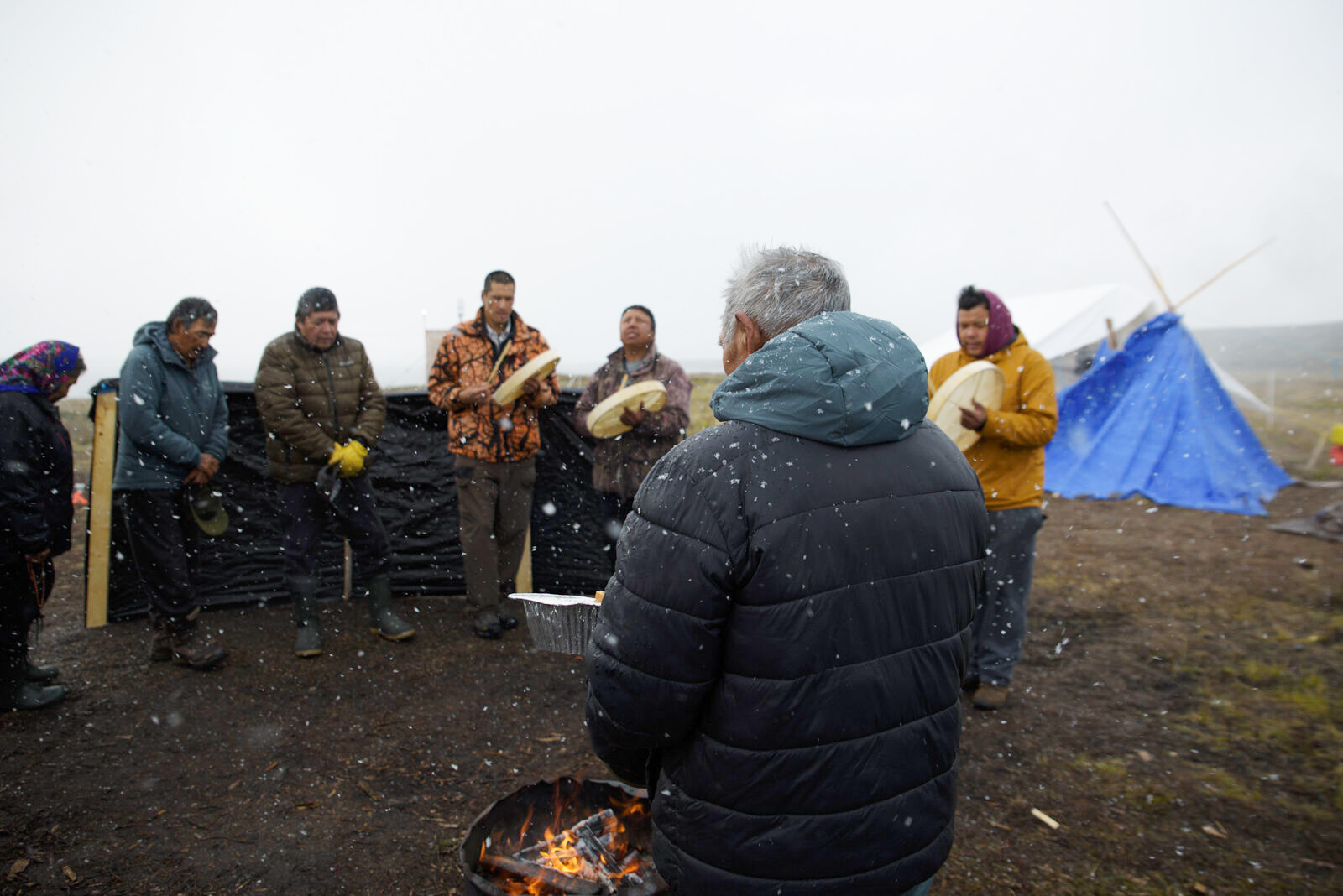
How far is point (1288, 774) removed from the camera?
3219 mm

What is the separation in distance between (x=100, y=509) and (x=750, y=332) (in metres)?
4.98

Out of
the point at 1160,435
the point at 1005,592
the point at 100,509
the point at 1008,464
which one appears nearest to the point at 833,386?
the point at 1008,464

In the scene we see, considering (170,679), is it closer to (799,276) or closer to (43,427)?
(43,427)

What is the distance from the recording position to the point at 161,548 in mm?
4066

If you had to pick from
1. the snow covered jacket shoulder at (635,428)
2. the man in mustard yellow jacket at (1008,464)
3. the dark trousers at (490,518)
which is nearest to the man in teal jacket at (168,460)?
the dark trousers at (490,518)

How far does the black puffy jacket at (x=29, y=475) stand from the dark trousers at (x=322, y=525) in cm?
108

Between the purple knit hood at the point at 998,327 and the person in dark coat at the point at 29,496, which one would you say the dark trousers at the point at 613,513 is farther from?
the person in dark coat at the point at 29,496

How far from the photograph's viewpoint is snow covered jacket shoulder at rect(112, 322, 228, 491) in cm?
394

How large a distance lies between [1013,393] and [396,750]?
354 centimetres

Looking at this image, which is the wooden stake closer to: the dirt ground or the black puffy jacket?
the dirt ground

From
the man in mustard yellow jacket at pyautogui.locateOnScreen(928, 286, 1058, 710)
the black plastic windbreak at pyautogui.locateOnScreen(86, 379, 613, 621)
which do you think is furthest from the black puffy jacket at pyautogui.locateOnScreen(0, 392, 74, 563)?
the man in mustard yellow jacket at pyautogui.locateOnScreen(928, 286, 1058, 710)

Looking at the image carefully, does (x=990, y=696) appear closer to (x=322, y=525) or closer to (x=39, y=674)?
(x=322, y=525)

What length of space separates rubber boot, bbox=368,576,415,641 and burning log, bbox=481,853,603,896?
2.97m

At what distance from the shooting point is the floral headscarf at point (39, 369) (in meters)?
3.41
